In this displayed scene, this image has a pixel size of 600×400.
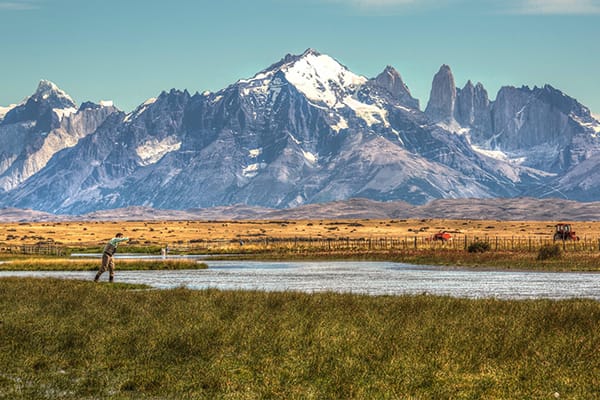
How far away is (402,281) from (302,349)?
3892 cm

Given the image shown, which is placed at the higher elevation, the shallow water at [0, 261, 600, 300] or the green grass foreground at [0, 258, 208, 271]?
the shallow water at [0, 261, 600, 300]

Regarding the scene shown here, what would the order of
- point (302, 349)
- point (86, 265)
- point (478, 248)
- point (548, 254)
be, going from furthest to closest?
point (478, 248), point (548, 254), point (86, 265), point (302, 349)

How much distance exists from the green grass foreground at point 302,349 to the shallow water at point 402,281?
43.9 ft

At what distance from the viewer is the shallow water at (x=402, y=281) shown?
174ft

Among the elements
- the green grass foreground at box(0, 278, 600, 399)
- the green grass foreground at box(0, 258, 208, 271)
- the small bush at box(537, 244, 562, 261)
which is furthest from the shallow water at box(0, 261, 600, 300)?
the green grass foreground at box(0, 278, 600, 399)

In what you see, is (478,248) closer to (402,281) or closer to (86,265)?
(402,281)

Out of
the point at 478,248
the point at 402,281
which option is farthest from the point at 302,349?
the point at 478,248

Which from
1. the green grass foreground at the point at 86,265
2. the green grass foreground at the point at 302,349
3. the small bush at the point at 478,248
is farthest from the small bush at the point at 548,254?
the green grass foreground at the point at 302,349

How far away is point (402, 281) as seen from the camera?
215 ft

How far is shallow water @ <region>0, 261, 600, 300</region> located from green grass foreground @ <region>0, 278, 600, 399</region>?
1340 centimetres

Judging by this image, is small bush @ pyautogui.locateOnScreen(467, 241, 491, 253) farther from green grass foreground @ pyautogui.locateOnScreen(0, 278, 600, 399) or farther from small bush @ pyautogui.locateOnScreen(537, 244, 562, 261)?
green grass foreground @ pyautogui.locateOnScreen(0, 278, 600, 399)

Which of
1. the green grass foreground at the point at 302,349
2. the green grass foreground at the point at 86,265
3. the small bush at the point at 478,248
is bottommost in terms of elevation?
the green grass foreground at the point at 86,265

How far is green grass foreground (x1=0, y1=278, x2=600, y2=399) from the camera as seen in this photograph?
2256 centimetres

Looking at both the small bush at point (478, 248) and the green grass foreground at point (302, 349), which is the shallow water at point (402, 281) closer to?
the green grass foreground at point (302, 349)
